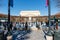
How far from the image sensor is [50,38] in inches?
281

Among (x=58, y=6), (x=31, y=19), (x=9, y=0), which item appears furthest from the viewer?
(x=31, y=19)

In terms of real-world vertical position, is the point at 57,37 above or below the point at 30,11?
below

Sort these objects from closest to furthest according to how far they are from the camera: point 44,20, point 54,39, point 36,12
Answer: point 54,39
point 44,20
point 36,12

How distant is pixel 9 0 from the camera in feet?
27.9

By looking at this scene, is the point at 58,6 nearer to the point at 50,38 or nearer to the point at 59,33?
the point at 59,33

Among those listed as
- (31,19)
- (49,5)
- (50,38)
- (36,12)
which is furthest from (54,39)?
(36,12)

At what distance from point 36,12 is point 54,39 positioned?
5341 cm

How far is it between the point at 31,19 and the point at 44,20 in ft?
17.0

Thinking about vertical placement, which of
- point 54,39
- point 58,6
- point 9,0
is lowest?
point 54,39

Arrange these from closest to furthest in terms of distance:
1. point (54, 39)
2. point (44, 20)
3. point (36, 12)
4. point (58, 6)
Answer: point (58, 6), point (54, 39), point (44, 20), point (36, 12)

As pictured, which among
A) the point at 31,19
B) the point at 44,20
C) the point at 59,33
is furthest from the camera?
the point at 31,19

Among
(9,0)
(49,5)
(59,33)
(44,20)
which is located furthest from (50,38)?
(44,20)

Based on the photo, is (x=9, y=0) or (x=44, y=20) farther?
(x=44, y=20)

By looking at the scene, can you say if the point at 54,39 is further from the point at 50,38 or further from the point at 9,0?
the point at 9,0
